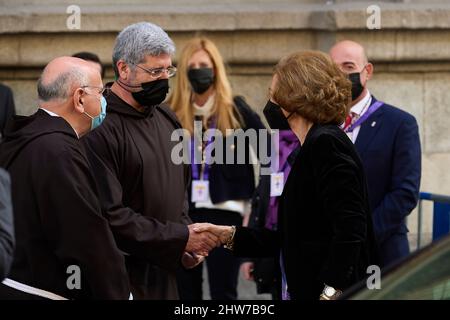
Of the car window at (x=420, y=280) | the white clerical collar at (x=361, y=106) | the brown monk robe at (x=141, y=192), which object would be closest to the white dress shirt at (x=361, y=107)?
the white clerical collar at (x=361, y=106)

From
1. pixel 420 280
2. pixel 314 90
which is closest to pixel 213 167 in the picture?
pixel 314 90

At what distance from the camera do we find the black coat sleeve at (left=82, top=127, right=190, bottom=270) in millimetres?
5266

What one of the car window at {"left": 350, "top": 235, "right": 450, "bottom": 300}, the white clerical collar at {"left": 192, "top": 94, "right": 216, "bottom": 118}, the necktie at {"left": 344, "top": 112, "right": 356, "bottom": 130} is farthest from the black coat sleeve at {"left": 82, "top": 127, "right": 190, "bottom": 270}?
the white clerical collar at {"left": 192, "top": 94, "right": 216, "bottom": 118}

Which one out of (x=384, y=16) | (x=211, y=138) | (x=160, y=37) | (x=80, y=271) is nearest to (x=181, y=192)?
(x=160, y=37)

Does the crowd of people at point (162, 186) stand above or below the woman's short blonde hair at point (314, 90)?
below

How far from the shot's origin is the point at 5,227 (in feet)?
11.7

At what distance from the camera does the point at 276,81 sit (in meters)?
5.07

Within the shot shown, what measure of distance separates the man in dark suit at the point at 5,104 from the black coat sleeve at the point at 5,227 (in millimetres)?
4744

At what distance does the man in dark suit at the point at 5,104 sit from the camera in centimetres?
830

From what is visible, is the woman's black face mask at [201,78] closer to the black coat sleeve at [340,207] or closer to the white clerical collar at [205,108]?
the white clerical collar at [205,108]

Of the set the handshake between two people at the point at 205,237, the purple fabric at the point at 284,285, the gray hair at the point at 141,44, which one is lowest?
the purple fabric at the point at 284,285

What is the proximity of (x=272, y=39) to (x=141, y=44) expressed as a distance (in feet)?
11.3

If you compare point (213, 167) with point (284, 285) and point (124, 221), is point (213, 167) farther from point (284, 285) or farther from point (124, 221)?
point (284, 285)
